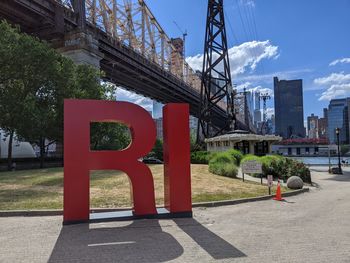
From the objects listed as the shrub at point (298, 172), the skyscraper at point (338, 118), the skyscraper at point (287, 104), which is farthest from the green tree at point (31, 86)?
the skyscraper at point (287, 104)

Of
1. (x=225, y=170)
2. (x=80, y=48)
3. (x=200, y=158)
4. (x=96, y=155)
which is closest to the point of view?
(x=96, y=155)

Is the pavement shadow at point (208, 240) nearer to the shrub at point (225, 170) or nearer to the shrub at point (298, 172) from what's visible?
the shrub at point (225, 170)

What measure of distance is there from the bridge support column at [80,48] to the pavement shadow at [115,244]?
113 feet

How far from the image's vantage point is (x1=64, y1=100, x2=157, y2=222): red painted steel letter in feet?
31.6

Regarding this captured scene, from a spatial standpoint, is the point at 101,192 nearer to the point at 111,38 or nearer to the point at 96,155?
the point at 96,155

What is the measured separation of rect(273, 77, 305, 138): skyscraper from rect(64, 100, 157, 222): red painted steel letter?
142314 mm

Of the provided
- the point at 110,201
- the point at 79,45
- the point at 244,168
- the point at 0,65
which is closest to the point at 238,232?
the point at 110,201

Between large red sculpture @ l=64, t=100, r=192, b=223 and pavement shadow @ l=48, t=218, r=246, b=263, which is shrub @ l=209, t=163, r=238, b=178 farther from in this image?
pavement shadow @ l=48, t=218, r=246, b=263

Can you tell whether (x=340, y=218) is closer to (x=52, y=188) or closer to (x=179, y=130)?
(x=179, y=130)

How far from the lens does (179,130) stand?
10750 millimetres

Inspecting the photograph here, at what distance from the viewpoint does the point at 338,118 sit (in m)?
144

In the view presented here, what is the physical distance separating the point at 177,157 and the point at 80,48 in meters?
33.2

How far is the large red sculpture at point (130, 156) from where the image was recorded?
381 inches

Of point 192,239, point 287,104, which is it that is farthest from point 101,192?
point 287,104
